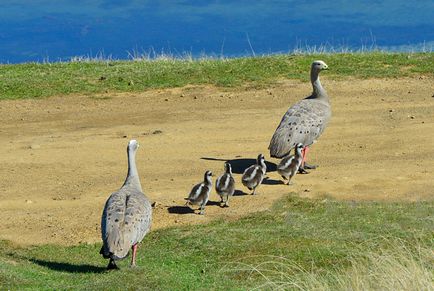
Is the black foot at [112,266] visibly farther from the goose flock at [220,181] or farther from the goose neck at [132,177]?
the goose neck at [132,177]

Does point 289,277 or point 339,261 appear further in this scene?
point 339,261

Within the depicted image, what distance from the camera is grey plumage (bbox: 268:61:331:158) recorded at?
63.1 feet

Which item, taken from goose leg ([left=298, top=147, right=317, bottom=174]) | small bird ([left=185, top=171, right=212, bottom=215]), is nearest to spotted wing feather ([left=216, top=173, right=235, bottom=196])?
small bird ([left=185, top=171, right=212, bottom=215])

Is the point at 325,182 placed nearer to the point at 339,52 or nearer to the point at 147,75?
the point at 147,75

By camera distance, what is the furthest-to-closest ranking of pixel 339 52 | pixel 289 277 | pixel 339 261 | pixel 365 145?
pixel 339 52 → pixel 365 145 → pixel 339 261 → pixel 289 277

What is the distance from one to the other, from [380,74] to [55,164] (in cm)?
877

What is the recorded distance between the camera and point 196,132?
854 inches

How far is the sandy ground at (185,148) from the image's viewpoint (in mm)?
17500

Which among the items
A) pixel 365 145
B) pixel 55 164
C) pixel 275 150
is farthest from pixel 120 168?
pixel 365 145

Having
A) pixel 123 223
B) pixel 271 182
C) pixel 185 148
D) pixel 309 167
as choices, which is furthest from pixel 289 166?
pixel 123 223

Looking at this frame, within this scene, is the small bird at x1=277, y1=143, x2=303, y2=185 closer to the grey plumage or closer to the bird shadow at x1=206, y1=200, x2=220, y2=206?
the grey plumage

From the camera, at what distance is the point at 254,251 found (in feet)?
48.9

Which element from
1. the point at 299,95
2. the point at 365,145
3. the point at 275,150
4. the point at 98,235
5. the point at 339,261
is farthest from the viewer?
the point at 299,95

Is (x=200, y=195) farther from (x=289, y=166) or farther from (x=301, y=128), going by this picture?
(x=301, y=128)
